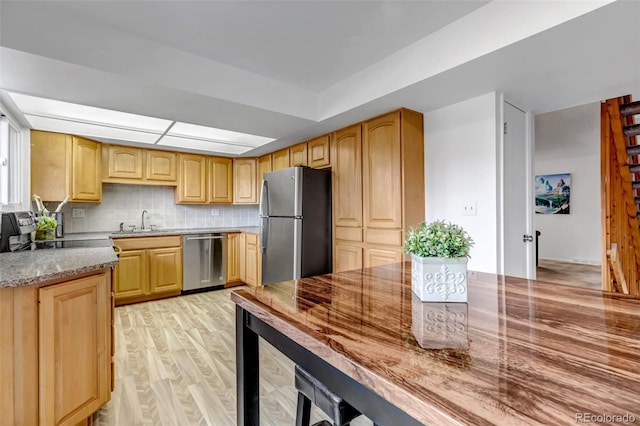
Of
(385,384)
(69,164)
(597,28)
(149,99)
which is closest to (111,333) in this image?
(149,99)

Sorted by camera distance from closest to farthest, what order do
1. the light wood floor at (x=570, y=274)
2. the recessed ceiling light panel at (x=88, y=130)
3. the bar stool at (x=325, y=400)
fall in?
1. the bar stool at (x=325, y=400)
2. the recessed ceiling light panel at (x=88, y=130)
3. the light wood floor at (x=570, y=274)

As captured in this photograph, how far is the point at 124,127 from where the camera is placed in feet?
9.94

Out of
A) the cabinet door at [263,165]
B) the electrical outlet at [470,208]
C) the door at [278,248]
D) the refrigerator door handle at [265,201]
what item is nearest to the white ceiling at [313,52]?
the electrical outlet at [470,208]

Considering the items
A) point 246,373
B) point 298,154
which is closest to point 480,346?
point 246,373

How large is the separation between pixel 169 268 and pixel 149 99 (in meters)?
2.27

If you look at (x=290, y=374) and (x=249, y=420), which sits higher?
(x=249, y=420)

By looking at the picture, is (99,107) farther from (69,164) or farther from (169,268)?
(169,268)

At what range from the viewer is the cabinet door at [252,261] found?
4.06 m

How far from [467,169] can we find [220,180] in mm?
3409

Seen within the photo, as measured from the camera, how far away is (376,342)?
2.21ft

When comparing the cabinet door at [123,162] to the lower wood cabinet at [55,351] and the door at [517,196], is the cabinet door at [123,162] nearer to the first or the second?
the lower wood cabinet at [55,351]

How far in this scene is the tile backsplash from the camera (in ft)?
12.4

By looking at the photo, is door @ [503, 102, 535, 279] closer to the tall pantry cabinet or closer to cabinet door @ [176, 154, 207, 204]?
A: the tall pantry cabinet

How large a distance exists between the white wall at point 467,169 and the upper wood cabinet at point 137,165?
3.30 metres
